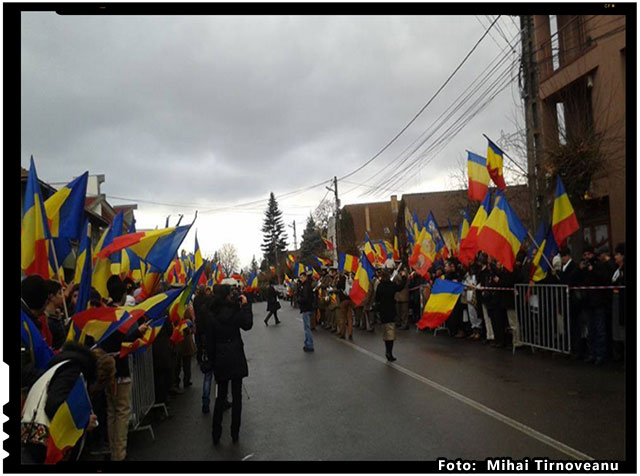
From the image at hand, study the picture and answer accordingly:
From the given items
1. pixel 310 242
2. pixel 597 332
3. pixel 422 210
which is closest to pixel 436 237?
pixel 597 332

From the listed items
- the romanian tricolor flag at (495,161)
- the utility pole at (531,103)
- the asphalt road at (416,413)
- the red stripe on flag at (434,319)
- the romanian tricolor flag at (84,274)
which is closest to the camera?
the asphalt road at (416,413)

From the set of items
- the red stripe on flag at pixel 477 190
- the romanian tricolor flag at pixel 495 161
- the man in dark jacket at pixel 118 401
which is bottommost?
the man in dark jacket at pixel 118 401

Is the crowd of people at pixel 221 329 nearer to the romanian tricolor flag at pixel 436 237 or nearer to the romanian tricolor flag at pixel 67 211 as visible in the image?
the romanian tricolor flag at pixel 436 237

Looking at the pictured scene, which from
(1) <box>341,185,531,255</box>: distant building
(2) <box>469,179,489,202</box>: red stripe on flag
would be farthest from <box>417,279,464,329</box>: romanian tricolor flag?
(1) <box>341,185,531,255</box>: distant building

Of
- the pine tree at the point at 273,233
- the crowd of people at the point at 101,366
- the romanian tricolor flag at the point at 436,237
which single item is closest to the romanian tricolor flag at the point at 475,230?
the romanian tricolor flag at the point at 436,237

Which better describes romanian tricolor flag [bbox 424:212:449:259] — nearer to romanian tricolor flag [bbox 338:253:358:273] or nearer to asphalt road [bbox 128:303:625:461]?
romanian tricolor flag [bbox 338:253:358:273]

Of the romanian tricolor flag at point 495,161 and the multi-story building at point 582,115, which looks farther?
the multi-story building at point 582,115

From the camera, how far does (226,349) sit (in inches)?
249

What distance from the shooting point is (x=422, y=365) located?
9961mm

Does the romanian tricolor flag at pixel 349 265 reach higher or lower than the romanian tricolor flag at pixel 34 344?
higher

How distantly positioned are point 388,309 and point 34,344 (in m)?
7.66

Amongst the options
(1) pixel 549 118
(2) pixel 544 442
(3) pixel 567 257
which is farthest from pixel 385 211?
(2) pixel 544 442

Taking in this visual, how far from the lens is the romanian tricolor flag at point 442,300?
1177 centimetres

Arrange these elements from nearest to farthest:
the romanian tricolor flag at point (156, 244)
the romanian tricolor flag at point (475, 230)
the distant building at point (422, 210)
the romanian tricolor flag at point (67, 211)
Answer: the romanian tricolor flag at point (67, 211) < the romanian tricolor flag at point (156, 244) < the romanian tricolor flag at point (475, 230) < the distant building at point (422, 210)
